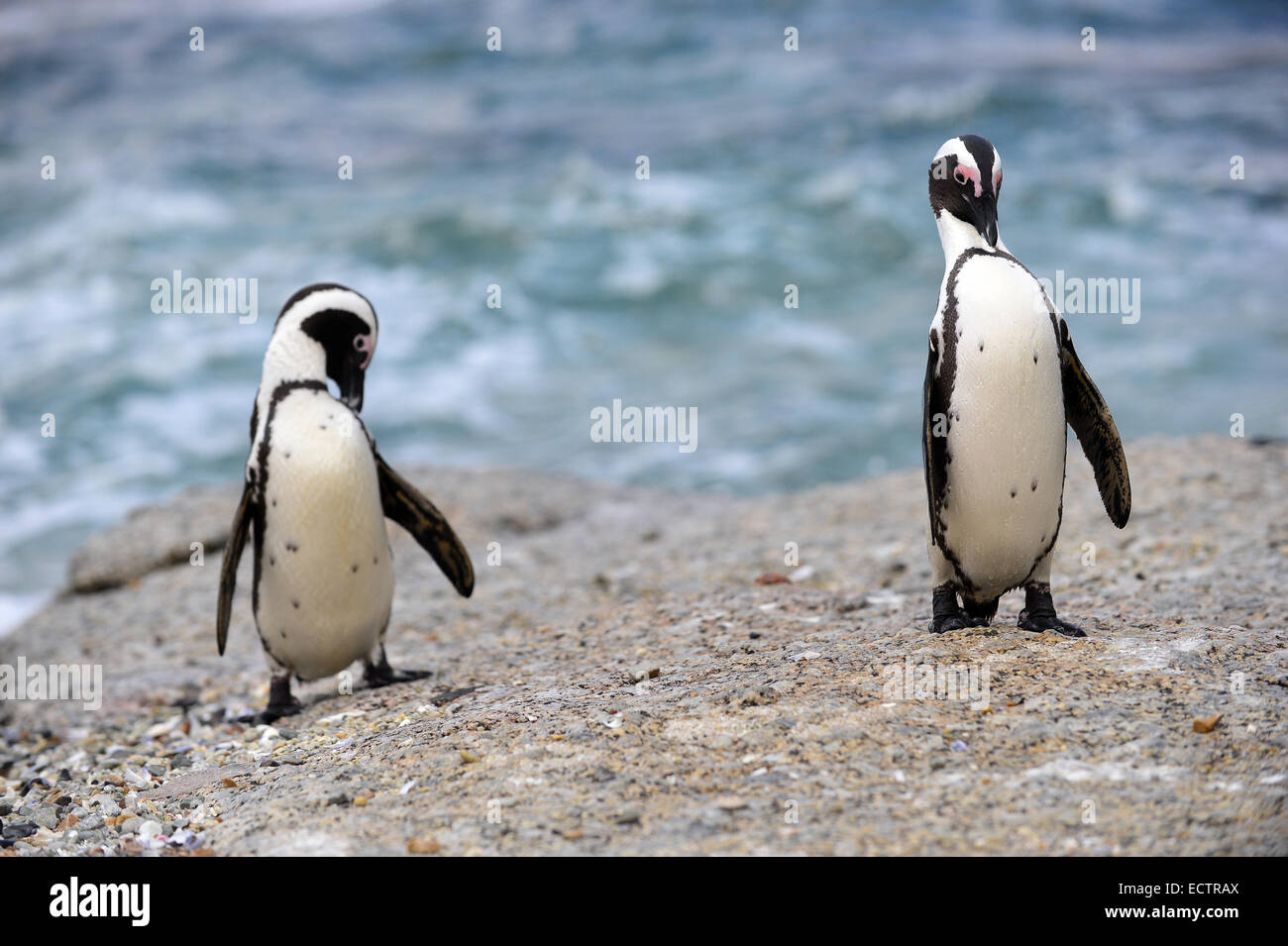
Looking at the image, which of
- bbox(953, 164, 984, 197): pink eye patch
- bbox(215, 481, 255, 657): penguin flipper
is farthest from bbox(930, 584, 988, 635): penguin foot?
bbox(215, 481, 255, 657): penguin flipper

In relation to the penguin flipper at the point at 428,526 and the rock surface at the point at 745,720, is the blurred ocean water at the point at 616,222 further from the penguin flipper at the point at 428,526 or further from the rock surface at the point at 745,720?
the penguin flipper at the point at 428,526

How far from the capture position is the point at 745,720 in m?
3.68

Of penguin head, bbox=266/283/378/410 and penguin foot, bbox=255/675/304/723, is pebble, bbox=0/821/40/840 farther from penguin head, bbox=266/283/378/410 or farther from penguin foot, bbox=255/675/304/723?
penguin head, bbox=266/283/378/410

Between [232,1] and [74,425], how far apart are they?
19.1m

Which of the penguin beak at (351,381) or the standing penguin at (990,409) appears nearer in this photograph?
the standing penguin at (990,409)

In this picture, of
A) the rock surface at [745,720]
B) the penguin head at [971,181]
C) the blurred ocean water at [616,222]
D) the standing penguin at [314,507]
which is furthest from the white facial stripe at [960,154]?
the blurred ocean water at [616,222]

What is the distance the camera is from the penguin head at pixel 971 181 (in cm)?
413

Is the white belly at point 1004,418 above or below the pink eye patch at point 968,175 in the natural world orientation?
below

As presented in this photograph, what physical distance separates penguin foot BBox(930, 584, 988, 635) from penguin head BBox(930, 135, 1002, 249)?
1.12m

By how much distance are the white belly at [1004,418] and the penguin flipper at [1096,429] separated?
11cm

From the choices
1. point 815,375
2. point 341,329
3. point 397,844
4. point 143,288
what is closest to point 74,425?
point 143,288

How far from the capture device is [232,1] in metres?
29.2

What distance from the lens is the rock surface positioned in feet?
10.2

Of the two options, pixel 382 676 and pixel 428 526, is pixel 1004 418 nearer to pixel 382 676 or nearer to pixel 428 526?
pixel 428 526
